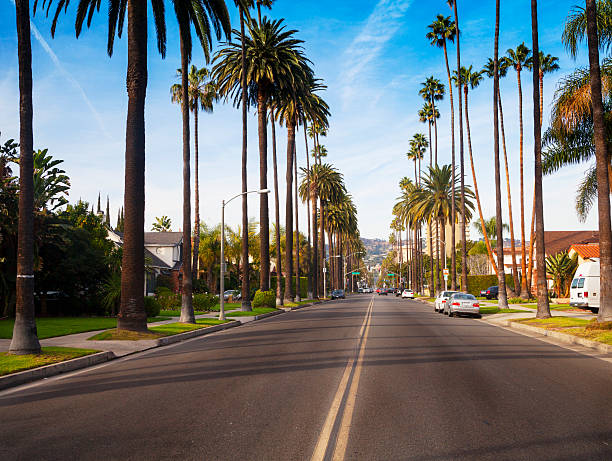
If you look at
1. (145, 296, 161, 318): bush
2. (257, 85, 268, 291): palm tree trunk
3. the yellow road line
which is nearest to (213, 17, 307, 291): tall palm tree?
(257, 85, 268, 291): palm tree trunk

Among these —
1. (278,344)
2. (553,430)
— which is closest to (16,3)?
(278,344)

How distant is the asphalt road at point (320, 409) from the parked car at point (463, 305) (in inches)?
749

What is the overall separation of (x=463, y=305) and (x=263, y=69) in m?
21.7

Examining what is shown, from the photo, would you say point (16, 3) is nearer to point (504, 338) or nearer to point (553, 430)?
point (553, 430)

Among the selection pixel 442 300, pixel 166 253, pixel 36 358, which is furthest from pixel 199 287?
pixel 36 358

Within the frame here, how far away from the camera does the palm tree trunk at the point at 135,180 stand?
733 inches

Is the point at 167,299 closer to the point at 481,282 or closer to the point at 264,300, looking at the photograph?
the point at 264,300

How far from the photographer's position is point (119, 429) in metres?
6.70

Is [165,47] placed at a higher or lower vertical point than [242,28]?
lower

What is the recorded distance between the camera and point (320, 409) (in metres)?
7.75

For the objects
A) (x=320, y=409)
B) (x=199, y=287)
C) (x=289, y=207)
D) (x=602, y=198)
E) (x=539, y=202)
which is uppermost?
(x=289, y=207)

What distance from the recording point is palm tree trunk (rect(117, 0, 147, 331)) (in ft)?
61.1

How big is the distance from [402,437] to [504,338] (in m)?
14.3

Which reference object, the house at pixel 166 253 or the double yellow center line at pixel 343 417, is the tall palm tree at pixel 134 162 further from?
the house at pixel 166 253
